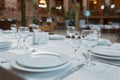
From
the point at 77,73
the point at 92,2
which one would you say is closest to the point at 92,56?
the point at 77,73

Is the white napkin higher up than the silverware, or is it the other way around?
the white napkin

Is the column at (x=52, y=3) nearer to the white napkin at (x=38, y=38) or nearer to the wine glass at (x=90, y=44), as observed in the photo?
the white napkin at (x=38, y=38)

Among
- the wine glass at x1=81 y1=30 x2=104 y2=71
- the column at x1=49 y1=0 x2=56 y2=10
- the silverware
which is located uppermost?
the column at x1=49 y1=0 x2=56 y2=10

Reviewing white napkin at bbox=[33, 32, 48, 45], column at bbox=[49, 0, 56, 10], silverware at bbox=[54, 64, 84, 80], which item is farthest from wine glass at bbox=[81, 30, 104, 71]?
column at bbox=[49, 0, 56, 10]

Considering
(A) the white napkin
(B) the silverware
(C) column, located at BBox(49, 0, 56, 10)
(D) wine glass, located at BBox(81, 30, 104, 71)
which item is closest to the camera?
(B) the silverware

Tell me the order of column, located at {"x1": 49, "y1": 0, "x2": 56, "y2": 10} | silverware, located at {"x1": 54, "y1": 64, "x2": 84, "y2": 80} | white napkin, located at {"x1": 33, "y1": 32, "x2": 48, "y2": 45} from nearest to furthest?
silverware, located at {"x1": 54, "y1": 64, "x2": 84, "y2": 80} → white napkin, located at {"x1": 33, "y1": 32, "x2": 48, "y2": 45} → column, located at {"x1": 49, "y1": 0, "x2": 56, "y2": 10}

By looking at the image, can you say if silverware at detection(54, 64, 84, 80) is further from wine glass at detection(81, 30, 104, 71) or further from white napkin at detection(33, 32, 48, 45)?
white napkin at detection(33, 32, 48, 45)

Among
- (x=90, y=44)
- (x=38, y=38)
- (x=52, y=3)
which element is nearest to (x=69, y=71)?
(x=90, y=44)

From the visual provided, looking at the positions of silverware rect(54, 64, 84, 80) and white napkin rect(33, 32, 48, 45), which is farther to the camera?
white napkin rect(33, 32, 48, 45)

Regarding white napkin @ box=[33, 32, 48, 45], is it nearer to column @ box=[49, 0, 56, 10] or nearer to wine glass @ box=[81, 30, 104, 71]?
wine glass @ box=[81, 30, 104, 71]

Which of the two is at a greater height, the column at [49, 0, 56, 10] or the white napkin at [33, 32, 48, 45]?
the column at [49, 0, 56, 10]

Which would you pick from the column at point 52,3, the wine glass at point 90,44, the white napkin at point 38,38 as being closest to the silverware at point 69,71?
the wine glass at point 90,44

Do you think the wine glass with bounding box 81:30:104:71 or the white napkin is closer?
the wine glass with bounding box 81:30:104:71

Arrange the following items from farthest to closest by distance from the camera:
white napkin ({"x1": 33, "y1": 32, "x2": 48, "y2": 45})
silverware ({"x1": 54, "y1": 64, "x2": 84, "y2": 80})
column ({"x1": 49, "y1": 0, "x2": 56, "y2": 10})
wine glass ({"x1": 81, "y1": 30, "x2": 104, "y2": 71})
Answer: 1. column ({"x1": 49, "y1": 0, "x2": 56, "y2": 10})
2. white napkin ({"x1": 33, "y1": 32, "x2": 48, "y2": 45})
3. wine glass ({"x1": 81, "y1": 30, "x2": 104, "y2": 71})
4. silverware ({"x1": 54, "y1": 64, "x2": 84, "y2": 80})
